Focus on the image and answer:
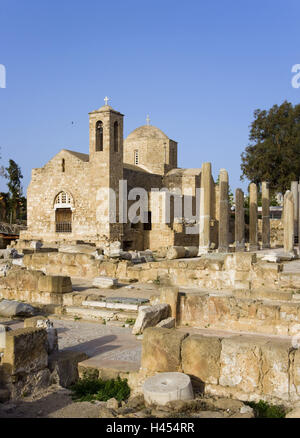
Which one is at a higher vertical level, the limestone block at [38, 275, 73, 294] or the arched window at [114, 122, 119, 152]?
the arched window at [114, 122, 119, 152]

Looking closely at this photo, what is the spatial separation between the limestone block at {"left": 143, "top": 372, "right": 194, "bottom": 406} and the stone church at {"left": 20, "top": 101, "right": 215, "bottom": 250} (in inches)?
863

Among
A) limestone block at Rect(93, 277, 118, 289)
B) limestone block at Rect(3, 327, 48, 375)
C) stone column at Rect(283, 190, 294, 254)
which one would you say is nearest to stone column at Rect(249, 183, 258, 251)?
stone column at Rect(283, 190, 294, 254)

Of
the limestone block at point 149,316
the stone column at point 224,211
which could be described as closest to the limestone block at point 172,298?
the limestone block at point 149,316

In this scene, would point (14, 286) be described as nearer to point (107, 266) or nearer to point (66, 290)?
point (66, 290)

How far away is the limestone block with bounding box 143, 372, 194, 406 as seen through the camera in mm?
4527

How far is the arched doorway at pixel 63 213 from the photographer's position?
29.2 metres

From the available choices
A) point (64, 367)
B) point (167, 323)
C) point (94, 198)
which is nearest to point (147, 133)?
point (94, 198)

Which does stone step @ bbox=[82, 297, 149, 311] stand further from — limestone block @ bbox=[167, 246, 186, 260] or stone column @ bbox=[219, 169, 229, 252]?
stone column @ bbox=[219, 169, 229, 252]

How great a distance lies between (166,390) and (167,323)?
3277 millimetres

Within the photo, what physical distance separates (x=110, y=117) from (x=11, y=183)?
1895 cm

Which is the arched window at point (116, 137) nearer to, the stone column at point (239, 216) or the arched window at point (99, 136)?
the arched window at point (99, 136)

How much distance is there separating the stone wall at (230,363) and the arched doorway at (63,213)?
24283 millimetres

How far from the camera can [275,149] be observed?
3784 cm

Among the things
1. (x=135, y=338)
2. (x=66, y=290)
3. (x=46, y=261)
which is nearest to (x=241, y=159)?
(x=46, y=261)
